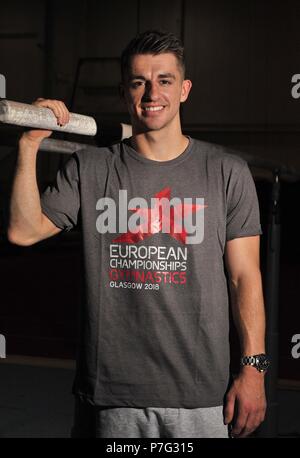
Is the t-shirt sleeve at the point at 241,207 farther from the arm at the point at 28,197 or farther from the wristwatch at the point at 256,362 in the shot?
the arm at the point at 28,197

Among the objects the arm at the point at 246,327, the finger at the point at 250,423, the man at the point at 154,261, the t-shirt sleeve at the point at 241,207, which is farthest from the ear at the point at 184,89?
the finger at the point at 250,423

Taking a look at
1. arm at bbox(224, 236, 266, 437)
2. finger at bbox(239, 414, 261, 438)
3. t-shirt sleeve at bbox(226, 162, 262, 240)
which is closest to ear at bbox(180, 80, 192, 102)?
t-shirt sleeve at bbox(226, 162, 262, 240)

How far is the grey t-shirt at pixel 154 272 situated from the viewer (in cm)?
123

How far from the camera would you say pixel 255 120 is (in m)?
9.91

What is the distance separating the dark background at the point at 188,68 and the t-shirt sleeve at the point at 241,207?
23.2ft

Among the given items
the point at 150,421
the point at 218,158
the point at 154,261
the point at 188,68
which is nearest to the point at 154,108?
the point at 218,158

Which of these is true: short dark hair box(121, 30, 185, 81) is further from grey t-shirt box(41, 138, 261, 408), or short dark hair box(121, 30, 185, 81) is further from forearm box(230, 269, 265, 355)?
forearm box(230, 269, 265, 355)

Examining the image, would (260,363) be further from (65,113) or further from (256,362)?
(65,113)

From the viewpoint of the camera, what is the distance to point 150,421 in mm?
1225

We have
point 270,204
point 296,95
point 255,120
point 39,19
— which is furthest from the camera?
point 39,19

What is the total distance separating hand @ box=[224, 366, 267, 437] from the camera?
4.16ft
